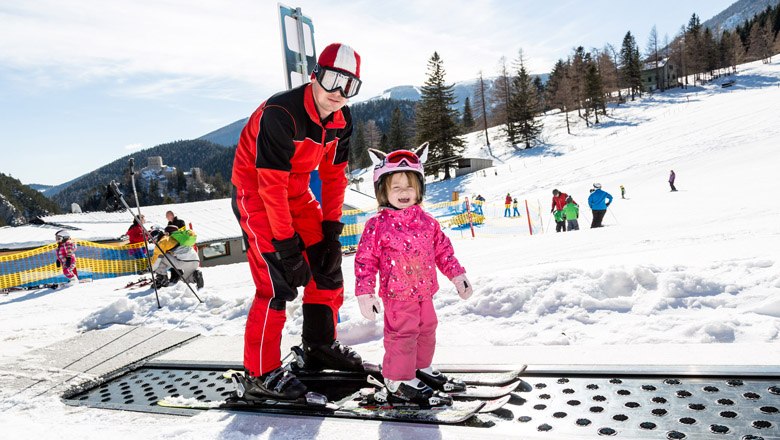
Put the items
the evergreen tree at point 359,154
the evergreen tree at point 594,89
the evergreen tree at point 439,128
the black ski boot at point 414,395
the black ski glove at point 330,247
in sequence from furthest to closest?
the evergreen tree at point 359,154 → the evergreen tree at point 594,89 → the evergreen tree at point 439,128 → the black ski glove at point 330,247 → the black ski boot at point 414,395

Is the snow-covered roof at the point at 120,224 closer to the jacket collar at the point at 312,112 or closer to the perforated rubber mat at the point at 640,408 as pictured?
the jacket collar at the point at 312,112

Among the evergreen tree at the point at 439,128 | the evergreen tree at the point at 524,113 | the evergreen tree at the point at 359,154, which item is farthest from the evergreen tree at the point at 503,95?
the evergreen tree at the point at 359,154

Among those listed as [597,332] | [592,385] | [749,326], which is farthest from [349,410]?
[749,326]

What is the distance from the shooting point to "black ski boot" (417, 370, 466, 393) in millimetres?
2707

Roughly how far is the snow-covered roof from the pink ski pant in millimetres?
21156

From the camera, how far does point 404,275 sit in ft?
8.86

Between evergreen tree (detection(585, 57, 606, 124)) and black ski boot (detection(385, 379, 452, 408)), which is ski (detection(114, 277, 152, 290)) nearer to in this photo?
black ski boot (detection(385, 379, 452, 408))

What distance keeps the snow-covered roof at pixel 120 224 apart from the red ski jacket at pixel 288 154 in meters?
20.4

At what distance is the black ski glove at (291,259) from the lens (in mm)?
2760

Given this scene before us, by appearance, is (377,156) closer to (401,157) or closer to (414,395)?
(401,157)

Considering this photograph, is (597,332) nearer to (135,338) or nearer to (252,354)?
(252,354)

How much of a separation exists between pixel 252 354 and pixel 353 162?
→ 89475mm

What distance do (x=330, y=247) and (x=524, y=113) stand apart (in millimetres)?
57403

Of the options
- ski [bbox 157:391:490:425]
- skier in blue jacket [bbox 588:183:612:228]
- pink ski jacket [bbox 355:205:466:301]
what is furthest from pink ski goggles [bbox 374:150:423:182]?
skier in blue jacket [bbox 588:183:612:228]
